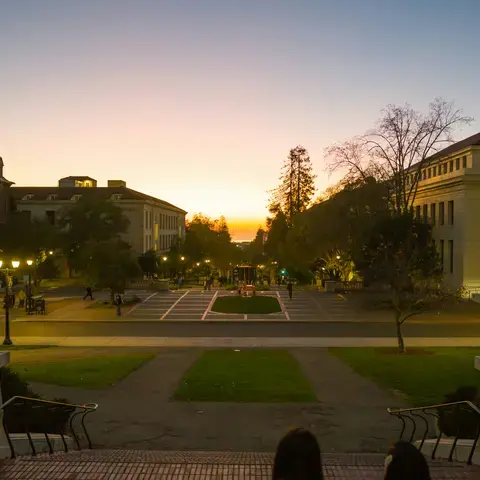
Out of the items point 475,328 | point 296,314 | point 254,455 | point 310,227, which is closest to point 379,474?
point 254,455

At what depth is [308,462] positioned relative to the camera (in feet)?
12.0

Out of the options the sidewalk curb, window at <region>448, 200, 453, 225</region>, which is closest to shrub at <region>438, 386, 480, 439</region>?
the sidewalk curb

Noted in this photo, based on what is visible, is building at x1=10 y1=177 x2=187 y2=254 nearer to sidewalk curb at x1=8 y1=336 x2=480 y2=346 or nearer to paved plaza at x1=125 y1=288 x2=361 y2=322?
paved plaza at x1=125 y1=288 x2=361 y2=322

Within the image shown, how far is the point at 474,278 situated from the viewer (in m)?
44.1

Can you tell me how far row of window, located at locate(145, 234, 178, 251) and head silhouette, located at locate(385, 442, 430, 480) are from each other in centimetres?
6911

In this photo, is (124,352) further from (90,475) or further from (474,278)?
(474,278)

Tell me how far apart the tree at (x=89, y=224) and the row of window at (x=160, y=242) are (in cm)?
2121

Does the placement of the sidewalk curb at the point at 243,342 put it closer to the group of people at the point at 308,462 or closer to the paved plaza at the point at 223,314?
the paved plaza at the point at 223,314

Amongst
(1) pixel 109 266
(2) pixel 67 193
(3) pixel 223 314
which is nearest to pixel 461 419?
(3) pixel 223 314

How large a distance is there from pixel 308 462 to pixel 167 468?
4.40 meters

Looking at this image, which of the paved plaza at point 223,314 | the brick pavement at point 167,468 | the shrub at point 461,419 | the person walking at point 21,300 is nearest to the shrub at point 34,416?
the brick pavement at point 167,468

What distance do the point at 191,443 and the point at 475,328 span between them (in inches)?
961

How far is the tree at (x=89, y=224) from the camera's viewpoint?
49.7m

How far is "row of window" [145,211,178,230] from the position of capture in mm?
73325
